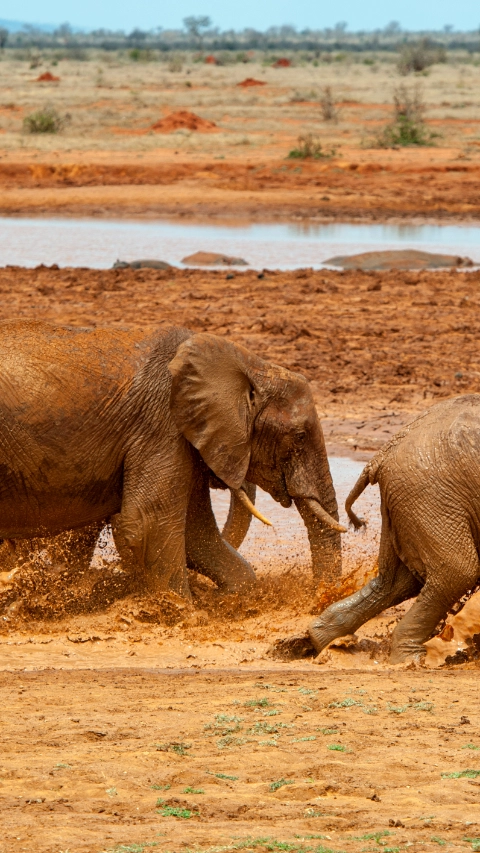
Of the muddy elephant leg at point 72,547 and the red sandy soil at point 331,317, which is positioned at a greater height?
the muddy elephant leg at point 72,547

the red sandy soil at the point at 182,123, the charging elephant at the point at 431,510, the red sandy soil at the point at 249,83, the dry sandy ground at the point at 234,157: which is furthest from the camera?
the red sandy soil at the point at 249,83

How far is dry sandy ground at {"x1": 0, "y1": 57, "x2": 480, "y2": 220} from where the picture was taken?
29.0 meters

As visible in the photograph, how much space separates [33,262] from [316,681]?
53.1ft

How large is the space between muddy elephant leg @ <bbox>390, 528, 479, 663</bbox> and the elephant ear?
1374mm

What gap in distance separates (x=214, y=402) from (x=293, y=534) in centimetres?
245

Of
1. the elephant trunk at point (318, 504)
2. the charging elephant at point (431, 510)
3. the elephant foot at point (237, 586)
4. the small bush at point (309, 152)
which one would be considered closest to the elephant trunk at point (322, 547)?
the elephant trunk at point (318, 504)

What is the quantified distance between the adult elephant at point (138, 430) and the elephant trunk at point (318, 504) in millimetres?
13

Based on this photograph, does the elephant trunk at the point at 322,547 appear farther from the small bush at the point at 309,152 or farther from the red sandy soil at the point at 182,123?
the red sandy soil at the point at 182,123

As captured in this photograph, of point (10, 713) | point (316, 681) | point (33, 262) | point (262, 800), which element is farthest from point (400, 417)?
point (33, 262)

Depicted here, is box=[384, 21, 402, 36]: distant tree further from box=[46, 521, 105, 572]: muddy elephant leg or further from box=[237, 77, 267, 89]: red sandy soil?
box=[46, 521, 105, 572]: muddy elephant leg

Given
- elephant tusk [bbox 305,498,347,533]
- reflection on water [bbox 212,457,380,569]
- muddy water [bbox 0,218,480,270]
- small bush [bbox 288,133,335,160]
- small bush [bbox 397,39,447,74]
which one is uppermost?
small bush [bbox 397,39,447,74]

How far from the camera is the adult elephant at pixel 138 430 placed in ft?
23.5

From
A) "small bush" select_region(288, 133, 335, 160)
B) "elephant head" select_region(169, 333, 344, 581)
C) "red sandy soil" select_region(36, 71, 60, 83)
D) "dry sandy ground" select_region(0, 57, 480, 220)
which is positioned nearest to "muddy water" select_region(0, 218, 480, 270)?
"dry sandy ground" select_region(0, 57, 480, 220)

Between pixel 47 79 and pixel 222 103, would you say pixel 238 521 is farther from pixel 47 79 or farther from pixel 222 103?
pixel 47 79
